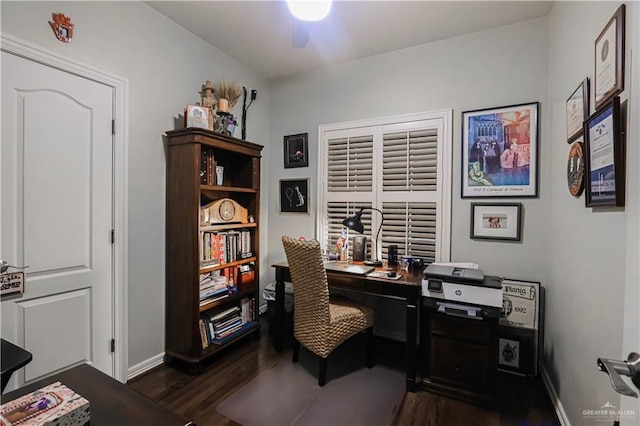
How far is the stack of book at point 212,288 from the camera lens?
7.85 ft

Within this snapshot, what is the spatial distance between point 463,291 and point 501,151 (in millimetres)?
1232

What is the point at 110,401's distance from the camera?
981 millimetres

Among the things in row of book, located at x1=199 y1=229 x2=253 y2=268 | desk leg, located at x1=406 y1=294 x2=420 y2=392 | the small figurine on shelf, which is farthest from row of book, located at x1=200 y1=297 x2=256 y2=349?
desk leg, located at x1=406 y1=294 x2=420 y2=392

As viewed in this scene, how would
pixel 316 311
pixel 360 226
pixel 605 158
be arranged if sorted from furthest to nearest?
pixel 360 226 < pixel 316 311 < pixel 605 158

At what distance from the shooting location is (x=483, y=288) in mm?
1898

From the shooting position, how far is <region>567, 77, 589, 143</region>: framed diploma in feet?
4.84

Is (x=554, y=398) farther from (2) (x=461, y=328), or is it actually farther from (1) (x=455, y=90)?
(1) (x=455, y=90)

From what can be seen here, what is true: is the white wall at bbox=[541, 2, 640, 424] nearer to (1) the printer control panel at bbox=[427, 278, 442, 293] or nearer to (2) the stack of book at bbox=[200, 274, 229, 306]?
(1) the printer control panel at bbox=[427, 278, 442, 293]

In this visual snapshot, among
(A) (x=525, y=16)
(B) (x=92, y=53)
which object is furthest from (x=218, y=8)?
(A) (x=525, y=16)

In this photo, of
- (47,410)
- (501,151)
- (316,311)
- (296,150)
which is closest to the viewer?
(47,410)

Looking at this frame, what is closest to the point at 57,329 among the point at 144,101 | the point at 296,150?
the point at 144,101

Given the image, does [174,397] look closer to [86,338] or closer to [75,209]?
[86,338]

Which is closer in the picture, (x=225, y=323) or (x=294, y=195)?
(x=225, y=323)

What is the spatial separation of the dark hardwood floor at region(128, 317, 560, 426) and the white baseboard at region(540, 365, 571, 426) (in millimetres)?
35
